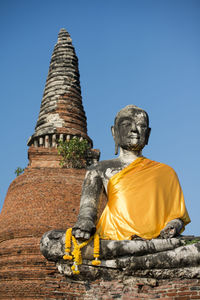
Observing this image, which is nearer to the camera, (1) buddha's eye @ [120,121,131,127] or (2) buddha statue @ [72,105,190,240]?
(2) buddha statue @ [72,105,190,240]

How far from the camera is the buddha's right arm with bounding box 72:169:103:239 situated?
Result: 3.40 m

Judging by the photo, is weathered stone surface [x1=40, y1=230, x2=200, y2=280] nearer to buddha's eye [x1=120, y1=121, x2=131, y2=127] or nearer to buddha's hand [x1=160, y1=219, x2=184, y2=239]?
buddha's hand [x1=160, y1=219, x2=184, y2=239]

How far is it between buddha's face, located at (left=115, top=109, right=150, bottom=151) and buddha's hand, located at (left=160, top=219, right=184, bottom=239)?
1105mm

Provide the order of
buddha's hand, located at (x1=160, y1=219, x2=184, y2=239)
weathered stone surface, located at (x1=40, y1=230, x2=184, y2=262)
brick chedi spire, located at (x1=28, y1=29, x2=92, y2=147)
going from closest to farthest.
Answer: weathered stone surface, located at (x1=40, y1=230, x2=184, y2=262)
buddha's hand, located at (x1=160, y1=219, x2=184, y2=239)
brick chedi spire, located at (x1=28, y1=29, x2=92, y2=147)

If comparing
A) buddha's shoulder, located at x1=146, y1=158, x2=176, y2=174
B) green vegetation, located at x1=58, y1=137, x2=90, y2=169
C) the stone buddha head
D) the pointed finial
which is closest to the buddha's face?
the stone buddha head

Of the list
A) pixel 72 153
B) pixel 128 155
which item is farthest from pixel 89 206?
pixel 72 153

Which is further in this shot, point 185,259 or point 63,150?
point 63,150

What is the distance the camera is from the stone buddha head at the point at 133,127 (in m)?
4.34

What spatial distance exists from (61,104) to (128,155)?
12.1 meters

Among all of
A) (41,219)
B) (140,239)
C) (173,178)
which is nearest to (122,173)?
(173,178)

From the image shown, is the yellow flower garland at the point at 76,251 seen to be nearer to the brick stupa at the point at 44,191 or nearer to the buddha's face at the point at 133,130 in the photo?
the buddha's face at the point at 133,130

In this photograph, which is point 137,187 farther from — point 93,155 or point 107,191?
point 93,155

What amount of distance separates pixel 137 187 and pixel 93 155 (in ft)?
35.4

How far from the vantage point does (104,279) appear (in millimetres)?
3457
